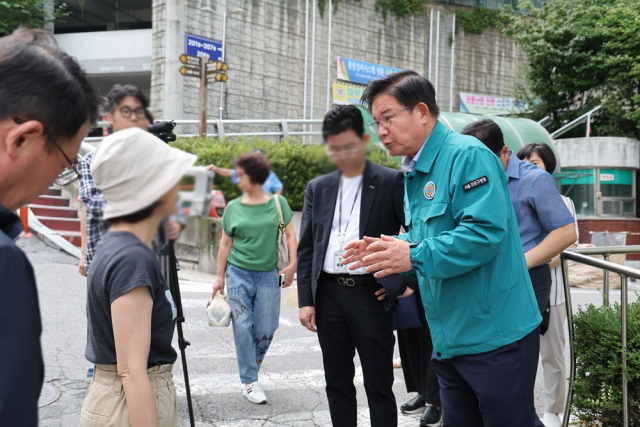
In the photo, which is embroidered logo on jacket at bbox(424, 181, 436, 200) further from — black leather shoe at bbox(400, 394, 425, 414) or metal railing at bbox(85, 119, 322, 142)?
black leather shoe at bbox(400, 394, 425, 414)

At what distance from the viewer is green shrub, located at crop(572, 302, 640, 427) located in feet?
9.78

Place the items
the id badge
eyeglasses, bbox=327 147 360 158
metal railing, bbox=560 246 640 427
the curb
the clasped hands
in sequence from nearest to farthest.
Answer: eyeglasses, bbox=327 147 360 158, the clasped hands, the curb, the id badge, metal railing, bbox=560 246 640 427

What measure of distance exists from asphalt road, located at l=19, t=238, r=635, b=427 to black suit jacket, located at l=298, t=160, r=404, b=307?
28 centimetres

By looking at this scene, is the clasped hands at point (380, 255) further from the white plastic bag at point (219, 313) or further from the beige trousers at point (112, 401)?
the beige trousers at point (112, 401)

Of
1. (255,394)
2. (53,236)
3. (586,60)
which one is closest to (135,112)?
(53,236)

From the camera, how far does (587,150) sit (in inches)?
779

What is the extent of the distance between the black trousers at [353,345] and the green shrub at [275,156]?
75.9 inches

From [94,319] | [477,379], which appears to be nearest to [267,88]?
[94,319]

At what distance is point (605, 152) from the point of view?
19.6m

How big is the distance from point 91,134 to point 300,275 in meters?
2.33

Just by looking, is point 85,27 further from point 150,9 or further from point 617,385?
point 617,385

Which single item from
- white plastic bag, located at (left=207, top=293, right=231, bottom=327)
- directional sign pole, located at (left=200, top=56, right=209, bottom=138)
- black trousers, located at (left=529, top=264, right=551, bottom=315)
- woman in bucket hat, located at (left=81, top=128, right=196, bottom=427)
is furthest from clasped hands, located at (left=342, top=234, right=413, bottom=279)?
black trousers, located at (left=529, top=264, right=551, bottom=315)

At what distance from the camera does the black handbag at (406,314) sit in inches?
128

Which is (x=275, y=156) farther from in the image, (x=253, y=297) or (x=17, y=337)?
(x=253, y=297)
